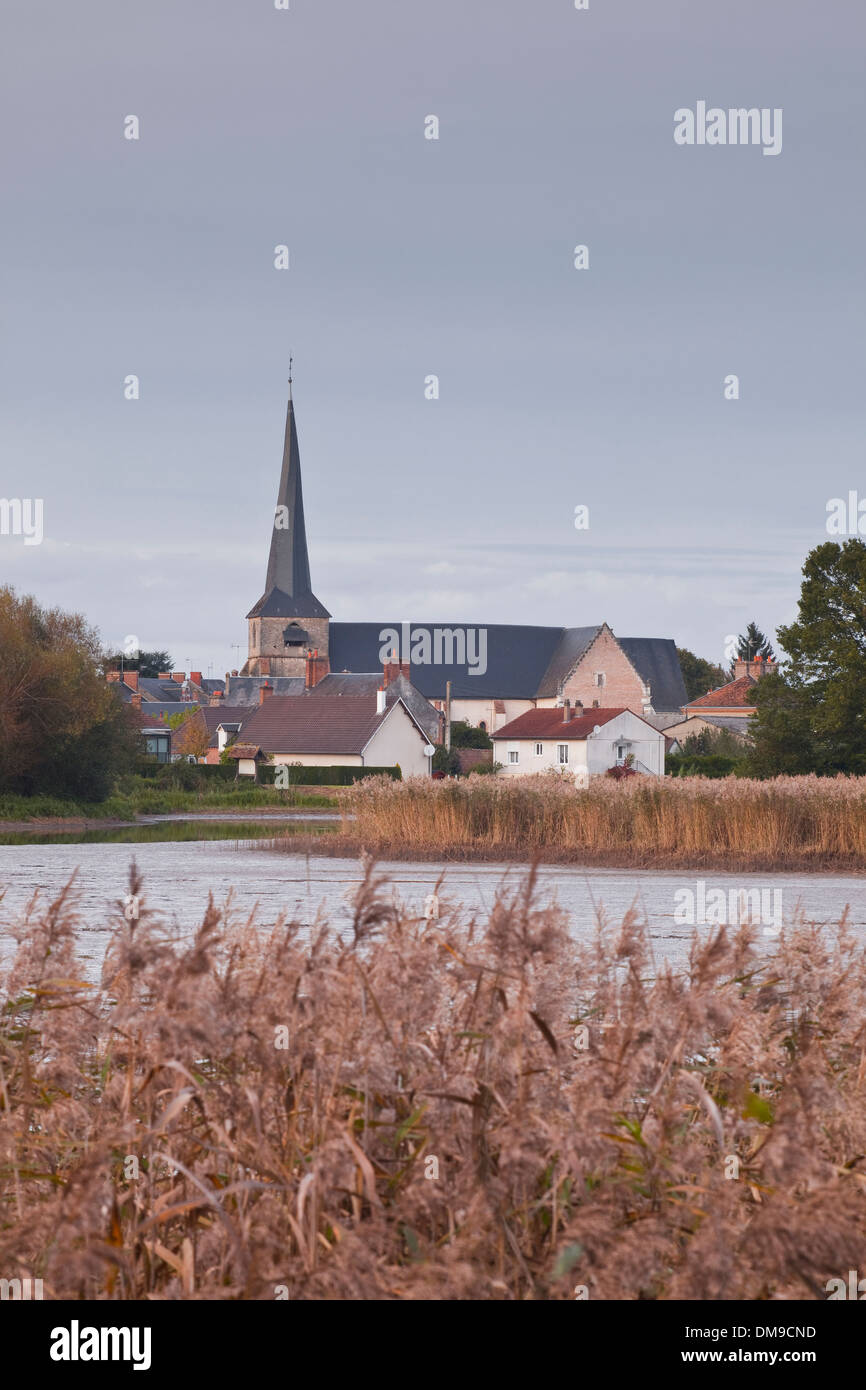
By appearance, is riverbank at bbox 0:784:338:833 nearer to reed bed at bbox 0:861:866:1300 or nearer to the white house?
the white house

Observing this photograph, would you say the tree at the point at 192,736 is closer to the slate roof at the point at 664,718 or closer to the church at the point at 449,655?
the church at the point at 449,655

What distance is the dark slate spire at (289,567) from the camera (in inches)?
4134

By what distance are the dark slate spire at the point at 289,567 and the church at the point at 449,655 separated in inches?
3.1

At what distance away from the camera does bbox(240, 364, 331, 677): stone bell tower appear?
108 m

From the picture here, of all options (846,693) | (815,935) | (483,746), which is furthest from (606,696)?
(815,935)

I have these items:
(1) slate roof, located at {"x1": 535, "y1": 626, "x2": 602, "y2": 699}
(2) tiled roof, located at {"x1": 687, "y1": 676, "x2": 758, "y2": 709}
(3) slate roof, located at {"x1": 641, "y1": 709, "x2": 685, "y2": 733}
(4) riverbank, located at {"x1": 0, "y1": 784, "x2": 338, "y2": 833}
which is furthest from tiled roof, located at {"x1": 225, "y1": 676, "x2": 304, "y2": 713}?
(4) riverbank, located at {"x1": 0, "y1": 784, "x2": 338, "y2": 833}

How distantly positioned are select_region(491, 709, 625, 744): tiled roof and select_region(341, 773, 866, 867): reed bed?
4477 cm

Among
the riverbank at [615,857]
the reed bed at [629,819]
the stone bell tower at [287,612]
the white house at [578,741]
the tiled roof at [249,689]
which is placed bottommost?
the riverbank at [615,857]

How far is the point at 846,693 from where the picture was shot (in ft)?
138

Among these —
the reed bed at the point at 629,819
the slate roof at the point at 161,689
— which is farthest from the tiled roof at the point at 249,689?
the reed bed at the point at 629,819

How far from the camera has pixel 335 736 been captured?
6762 cm

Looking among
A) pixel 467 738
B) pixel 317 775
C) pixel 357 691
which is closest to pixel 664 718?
pixel 467 738

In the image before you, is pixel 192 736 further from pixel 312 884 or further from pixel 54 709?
pixel 312 884
